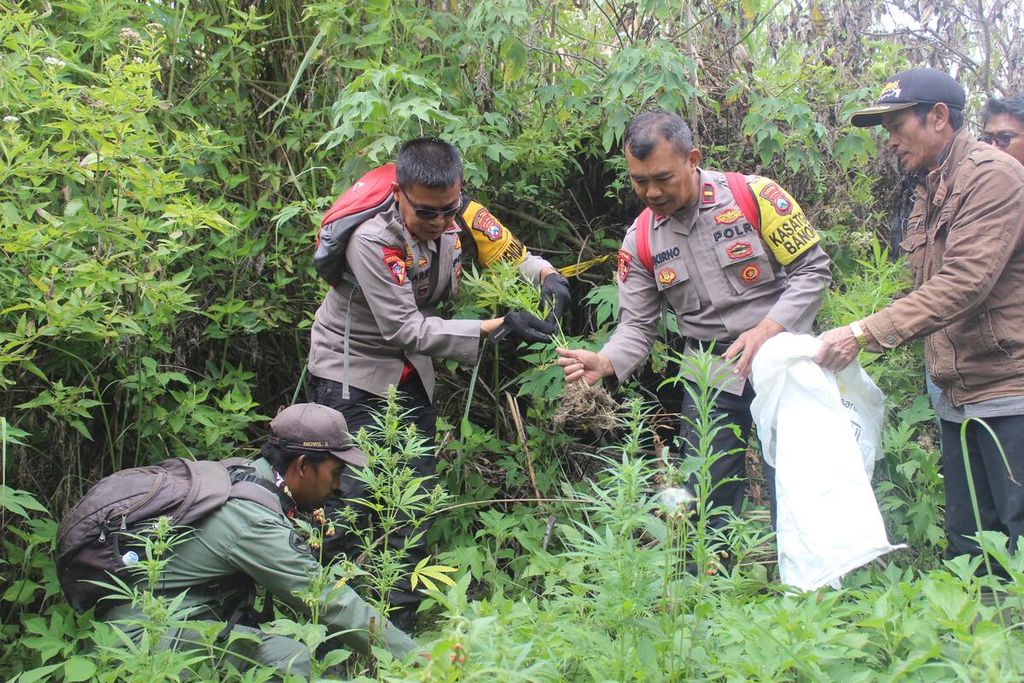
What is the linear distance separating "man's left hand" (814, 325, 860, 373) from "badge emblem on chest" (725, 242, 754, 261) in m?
0.53

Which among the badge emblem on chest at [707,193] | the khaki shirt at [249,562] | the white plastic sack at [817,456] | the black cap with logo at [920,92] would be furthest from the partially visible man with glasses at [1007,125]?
the khaki shirt at [249,562]

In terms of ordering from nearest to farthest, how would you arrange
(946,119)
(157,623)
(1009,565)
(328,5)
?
(1009,565), (157,623), (946,119), (328,5)

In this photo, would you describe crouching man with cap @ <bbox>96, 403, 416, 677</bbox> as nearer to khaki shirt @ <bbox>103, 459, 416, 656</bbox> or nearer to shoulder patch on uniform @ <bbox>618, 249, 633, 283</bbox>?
khaki shirt @ <bbox>103, 459, 416, 656</bbox>

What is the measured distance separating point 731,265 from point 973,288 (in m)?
0.86

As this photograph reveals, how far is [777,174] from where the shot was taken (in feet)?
17.4

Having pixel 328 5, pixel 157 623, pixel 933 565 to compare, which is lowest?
pixel 933 565

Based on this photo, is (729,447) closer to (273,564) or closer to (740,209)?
(740,209)

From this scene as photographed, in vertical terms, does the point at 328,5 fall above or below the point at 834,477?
above

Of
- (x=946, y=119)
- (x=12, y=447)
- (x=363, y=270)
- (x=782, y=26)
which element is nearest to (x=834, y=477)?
(x=946, y=119)

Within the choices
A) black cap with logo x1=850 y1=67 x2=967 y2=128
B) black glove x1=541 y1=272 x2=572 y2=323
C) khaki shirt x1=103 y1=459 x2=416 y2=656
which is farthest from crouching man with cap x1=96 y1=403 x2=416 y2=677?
black cap with logo x1=850 y1=67 x2=967 y2=128

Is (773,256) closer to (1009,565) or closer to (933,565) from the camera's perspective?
(933,565)

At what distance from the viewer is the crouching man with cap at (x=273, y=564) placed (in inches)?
113

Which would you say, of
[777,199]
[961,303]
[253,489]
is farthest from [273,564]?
[961,303]

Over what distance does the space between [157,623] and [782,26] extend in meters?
5.17
